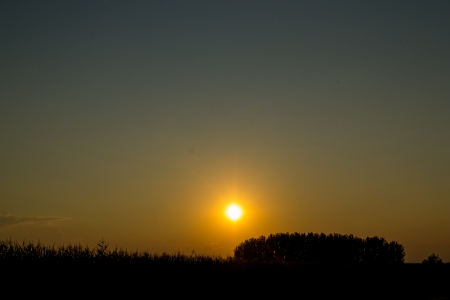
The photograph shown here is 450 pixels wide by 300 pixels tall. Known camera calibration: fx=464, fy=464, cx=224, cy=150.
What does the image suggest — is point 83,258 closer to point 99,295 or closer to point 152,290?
point 99,295

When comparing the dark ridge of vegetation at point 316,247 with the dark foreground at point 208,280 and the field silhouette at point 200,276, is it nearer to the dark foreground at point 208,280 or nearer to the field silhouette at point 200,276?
the field silhouette at point 200,276

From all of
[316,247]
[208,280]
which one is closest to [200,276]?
[208,280]

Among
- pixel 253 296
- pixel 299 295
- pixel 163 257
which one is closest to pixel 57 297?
pixel 163 257

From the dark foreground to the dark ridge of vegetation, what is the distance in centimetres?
3039

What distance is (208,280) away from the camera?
28.8 metres

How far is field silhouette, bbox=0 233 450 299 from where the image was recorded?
67.8 feet

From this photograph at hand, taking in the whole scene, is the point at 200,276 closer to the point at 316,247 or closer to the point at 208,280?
the point at 208,280

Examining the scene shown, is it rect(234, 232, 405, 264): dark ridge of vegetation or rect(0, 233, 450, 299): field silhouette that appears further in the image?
rect(234, 232, 405, 264): dark ridge of vegetation

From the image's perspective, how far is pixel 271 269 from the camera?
3450 centimetres

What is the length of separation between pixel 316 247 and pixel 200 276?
188 ft

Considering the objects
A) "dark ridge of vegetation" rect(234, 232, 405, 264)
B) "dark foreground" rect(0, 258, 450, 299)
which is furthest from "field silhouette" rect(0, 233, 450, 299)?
"dark ridge of vegetation" rect(234, 232, 405, 264)

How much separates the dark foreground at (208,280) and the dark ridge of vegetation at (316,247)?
30.4m

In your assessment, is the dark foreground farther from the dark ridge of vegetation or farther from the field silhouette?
the dark ridge of vegetation

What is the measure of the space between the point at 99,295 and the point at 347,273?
26865mm
